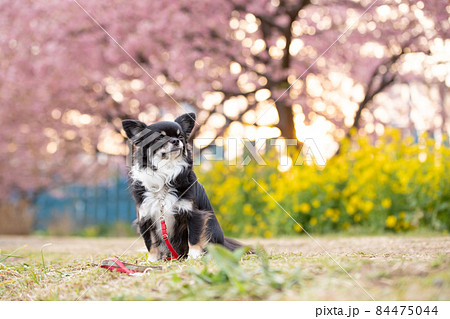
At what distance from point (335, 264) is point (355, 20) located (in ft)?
18.6

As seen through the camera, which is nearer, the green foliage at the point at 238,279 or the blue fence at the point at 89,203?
the green foliage at the point at 238,279

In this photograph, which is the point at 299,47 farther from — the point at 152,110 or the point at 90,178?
the point at 90,178

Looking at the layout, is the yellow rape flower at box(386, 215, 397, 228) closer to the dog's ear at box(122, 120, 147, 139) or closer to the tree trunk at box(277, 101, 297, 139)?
the tree trunk at box(277, 101, 297, 139)

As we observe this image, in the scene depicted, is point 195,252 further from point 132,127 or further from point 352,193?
point 352,193

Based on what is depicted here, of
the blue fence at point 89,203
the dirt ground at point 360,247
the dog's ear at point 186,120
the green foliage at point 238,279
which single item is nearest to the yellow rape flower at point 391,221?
the dirt ground at point 360,247

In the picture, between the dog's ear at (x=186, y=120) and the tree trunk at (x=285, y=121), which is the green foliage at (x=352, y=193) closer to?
the tree trunk at (x=285, y=121)

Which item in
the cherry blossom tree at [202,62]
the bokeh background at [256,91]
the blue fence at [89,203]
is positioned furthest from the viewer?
the blue fence at [89,203]

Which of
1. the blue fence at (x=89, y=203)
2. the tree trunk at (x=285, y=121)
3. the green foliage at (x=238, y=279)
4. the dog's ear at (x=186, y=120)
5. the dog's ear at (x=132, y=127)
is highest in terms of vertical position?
the tree trunk at (x=285, y=121)

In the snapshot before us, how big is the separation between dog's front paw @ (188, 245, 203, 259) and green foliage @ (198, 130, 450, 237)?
299cm

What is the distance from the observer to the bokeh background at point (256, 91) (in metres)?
5.23

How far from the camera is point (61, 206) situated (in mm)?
12125

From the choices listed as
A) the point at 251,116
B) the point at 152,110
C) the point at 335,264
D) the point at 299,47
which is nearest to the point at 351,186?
the point at 251,116

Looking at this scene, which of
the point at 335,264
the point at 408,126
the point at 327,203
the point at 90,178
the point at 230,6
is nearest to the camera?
the point at 335,264

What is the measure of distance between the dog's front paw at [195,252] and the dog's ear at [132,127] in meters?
0.82
